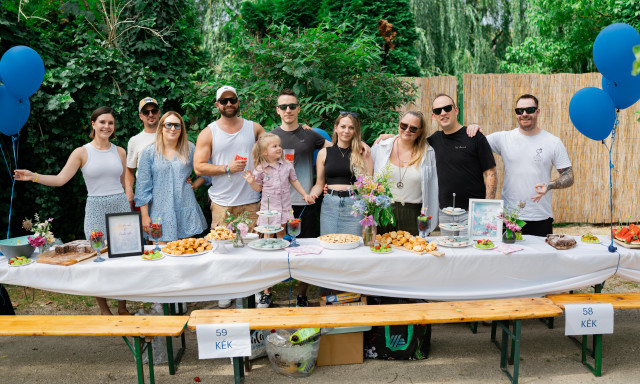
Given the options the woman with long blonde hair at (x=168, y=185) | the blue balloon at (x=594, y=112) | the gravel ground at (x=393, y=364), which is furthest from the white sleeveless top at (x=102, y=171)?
the blue balloon at (x=594, y=112)

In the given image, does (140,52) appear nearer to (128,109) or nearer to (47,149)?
(128,109)

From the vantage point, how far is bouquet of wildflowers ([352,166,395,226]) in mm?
3248

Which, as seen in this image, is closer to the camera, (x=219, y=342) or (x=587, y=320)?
(x=219, y=342)

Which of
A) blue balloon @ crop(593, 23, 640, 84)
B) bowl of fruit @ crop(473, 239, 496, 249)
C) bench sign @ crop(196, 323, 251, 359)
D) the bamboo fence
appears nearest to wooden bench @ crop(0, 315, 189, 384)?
bench sign @ crop(196, 323, 251, 359)

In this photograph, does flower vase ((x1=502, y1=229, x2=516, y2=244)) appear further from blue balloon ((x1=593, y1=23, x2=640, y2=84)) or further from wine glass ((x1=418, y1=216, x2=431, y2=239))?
blue balloon ((x1=593, y1=23, x2=640, y2=84))

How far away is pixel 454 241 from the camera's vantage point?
3.40 metres

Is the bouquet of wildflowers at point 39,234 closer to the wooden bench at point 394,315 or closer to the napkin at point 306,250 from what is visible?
the wooden bench at point 394,315

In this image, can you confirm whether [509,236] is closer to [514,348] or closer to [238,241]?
[514,348]

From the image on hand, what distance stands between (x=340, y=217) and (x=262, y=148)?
2.68 ft

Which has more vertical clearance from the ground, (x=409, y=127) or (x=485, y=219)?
(x=409, y=127)

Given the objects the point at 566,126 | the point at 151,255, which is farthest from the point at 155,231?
the point at 566,126

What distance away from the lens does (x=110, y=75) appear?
5.14 m

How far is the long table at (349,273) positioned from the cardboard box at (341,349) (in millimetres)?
343

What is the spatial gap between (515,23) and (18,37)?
9.54 m
